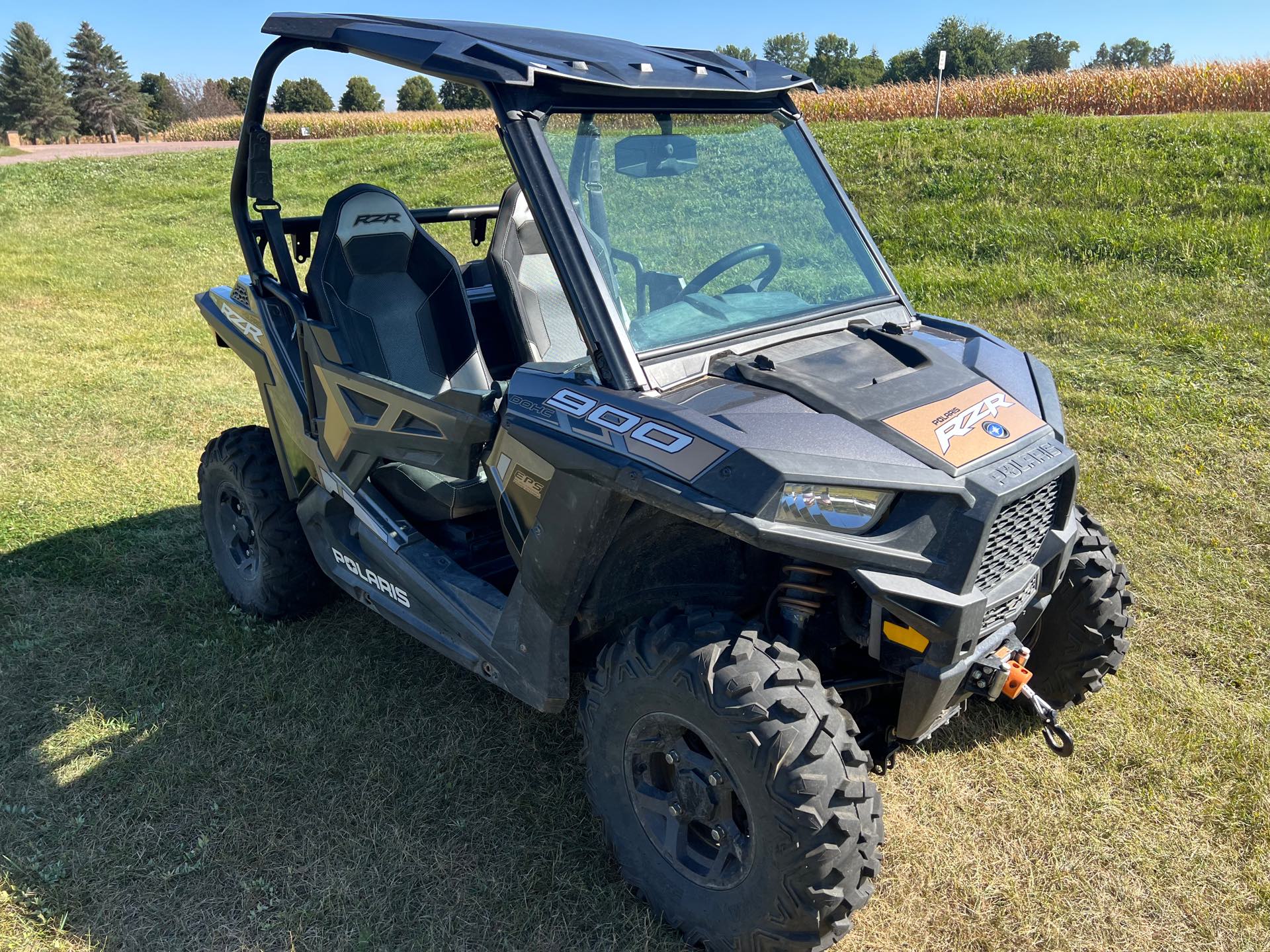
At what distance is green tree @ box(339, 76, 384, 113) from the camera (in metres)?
56.2

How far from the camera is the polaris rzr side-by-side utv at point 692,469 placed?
84.5 inches

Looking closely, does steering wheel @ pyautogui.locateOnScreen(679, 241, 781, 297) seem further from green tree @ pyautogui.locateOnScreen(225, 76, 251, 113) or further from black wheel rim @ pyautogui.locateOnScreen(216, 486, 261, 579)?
green tree @ pyautogui.locateOnScreen(225, 76, 251, 113)

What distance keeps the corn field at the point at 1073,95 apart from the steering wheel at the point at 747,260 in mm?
12330

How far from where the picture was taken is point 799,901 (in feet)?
7.08

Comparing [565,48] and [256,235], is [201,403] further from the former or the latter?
[565,48]

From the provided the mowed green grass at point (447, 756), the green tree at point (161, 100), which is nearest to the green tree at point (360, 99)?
the green tree at point (161, 100)

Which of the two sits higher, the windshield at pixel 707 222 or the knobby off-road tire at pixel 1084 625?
the windshield at pixel 707 222

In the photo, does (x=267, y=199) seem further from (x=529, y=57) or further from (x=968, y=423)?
(x=968, y=423)

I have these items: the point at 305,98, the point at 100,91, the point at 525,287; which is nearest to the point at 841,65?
the point at 305,98

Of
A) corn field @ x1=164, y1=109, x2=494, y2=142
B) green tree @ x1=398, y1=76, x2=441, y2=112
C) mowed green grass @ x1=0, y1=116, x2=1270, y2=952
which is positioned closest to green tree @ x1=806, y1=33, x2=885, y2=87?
Answer: green tree @ x1=398, y1=76, x2=441, y2=112

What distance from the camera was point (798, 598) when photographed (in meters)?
2.41

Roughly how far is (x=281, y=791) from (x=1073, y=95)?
16550 mm

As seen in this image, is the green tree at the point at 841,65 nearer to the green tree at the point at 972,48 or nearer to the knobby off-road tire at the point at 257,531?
the green tree at the point at 972,48

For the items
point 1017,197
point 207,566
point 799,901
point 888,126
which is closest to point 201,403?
point 207,566
